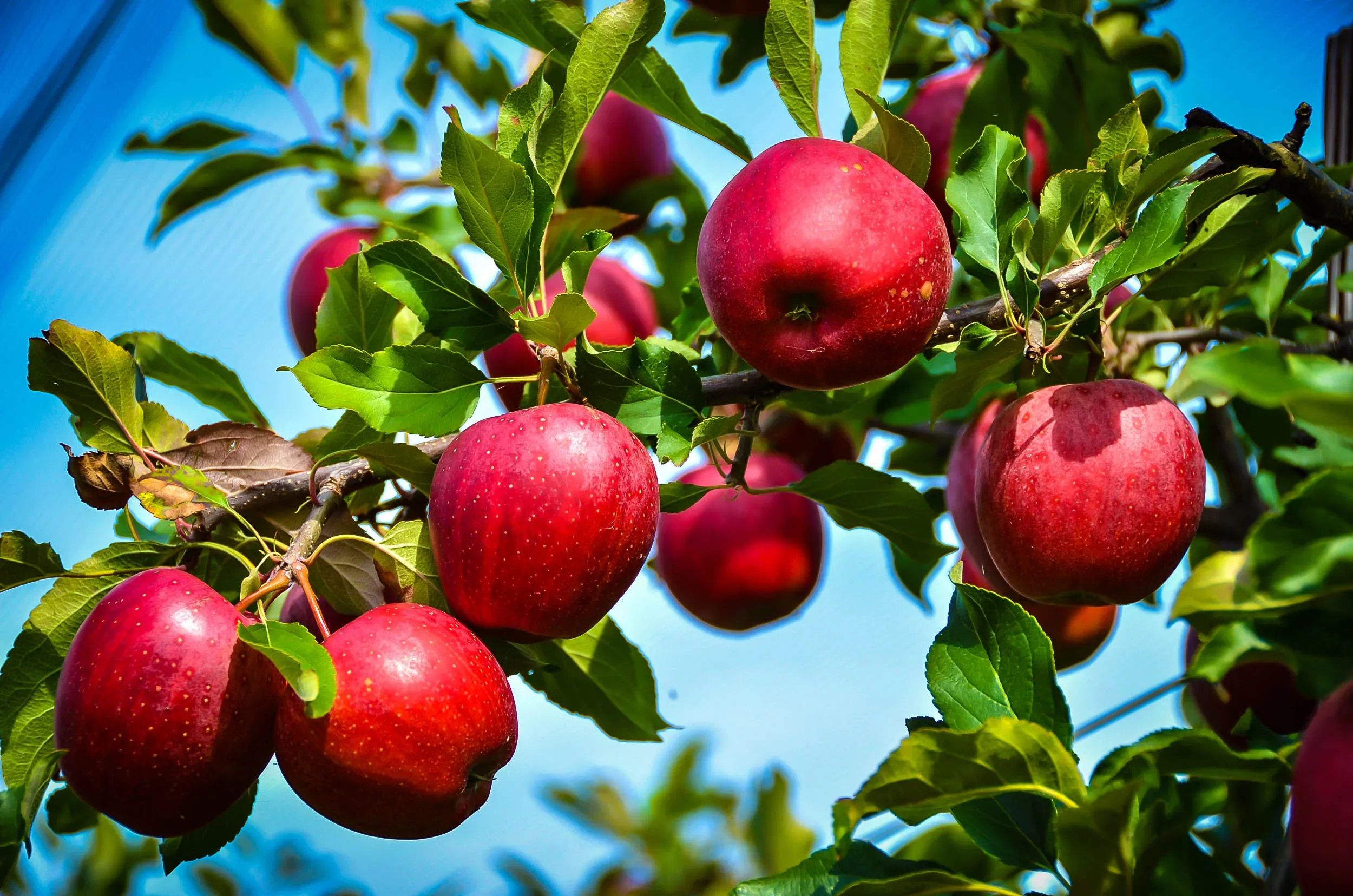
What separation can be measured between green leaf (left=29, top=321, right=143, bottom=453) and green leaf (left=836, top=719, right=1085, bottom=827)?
0.60 m

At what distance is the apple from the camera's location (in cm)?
120

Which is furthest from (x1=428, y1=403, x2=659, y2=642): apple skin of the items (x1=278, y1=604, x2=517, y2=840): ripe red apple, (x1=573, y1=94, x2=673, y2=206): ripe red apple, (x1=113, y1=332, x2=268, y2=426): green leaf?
(x1=573, y1=94, x2=673, y2=206): ripe red apple

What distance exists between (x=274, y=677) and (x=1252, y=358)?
570mm

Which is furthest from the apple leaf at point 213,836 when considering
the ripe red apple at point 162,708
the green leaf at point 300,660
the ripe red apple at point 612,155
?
the ripe red apple at point 612,155

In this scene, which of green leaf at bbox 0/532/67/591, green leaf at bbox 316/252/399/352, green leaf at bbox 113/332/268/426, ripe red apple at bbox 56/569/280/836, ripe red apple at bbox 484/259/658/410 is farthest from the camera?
ripe red apple at bbox 484/259/658/410

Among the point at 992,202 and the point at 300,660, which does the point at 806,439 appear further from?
the point at 300,660

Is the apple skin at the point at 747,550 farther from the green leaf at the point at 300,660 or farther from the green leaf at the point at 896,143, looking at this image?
the green leaf at the point at 300,660

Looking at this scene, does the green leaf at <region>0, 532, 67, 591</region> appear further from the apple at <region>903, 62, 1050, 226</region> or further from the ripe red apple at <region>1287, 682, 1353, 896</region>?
the apple at <region>903, 62, 1050, 226</region>

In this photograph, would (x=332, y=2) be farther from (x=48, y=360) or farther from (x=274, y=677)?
(x=274, y=677)

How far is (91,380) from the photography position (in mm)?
761

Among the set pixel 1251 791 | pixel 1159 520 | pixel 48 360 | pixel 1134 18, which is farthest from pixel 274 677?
pixel 1134 18

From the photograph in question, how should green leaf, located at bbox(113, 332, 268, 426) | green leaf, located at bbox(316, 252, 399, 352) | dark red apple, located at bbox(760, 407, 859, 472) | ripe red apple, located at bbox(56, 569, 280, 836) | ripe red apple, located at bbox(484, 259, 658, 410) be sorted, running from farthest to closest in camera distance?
1. dark red apple, located at bbox(760, 407, 859, 472)
2. ripe red apple, located at bbox(484, 259, 658, 410)
3. green leaf, located at bbox(113, 332, 268, 426)
4. green leaf, located at bbox(316, 252, 399, 352)
5. ripe red apple, located at bbox(56, 569, 280, 836)

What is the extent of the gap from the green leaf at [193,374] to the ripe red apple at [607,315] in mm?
270

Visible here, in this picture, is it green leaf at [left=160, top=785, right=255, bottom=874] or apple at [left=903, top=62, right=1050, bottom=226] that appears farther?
apple at [left=903, top=62, right=1050, bottom=226]
